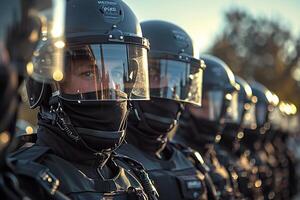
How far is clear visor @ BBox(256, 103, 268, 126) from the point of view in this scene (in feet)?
34.7

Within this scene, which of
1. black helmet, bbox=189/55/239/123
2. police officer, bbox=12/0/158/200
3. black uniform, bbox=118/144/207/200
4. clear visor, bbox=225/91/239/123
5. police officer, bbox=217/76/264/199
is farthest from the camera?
police officer, bbox=217/76/264/199

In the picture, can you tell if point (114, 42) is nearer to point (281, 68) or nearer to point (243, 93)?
point (243, 93)

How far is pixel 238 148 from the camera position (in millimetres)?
9125

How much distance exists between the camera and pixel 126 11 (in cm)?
376

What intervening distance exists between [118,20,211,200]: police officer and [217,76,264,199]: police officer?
6.61ft

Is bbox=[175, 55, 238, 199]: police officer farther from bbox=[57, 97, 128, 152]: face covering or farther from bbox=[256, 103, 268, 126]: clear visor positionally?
bbox=[256, 103, 268, 126]: clear visor

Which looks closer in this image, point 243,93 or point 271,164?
point 243,93

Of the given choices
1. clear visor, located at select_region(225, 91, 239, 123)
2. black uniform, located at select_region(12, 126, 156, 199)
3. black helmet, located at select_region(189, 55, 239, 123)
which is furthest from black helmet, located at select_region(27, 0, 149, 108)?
clear visor, located at select_region(225, 91, 239, 123)

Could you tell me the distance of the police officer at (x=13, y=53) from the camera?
184cm

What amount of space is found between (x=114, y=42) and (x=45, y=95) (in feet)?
1.54

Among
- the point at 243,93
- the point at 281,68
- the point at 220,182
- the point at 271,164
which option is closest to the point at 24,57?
the point at 220,182

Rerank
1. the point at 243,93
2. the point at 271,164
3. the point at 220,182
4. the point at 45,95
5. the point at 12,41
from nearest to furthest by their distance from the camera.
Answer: the point at 12,41, the point at 45,95, the point at 220,182, the point at 243,93, the point at 271,164

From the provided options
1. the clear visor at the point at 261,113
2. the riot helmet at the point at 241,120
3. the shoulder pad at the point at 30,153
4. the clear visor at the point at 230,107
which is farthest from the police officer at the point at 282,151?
the shoulder pad at the point at 30,153

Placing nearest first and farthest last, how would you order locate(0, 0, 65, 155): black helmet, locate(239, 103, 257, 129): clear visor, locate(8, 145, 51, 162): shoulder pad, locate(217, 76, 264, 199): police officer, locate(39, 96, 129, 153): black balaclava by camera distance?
locate(0, 0, 65, 155): black helmet < locate(8, 145, 51, 162): shoulder pad < locate(39, 96, 129, 153): black balaclava < locate(217, 76, 264, 199): police officer < locate(239, 103, 257, 129): clear visor
